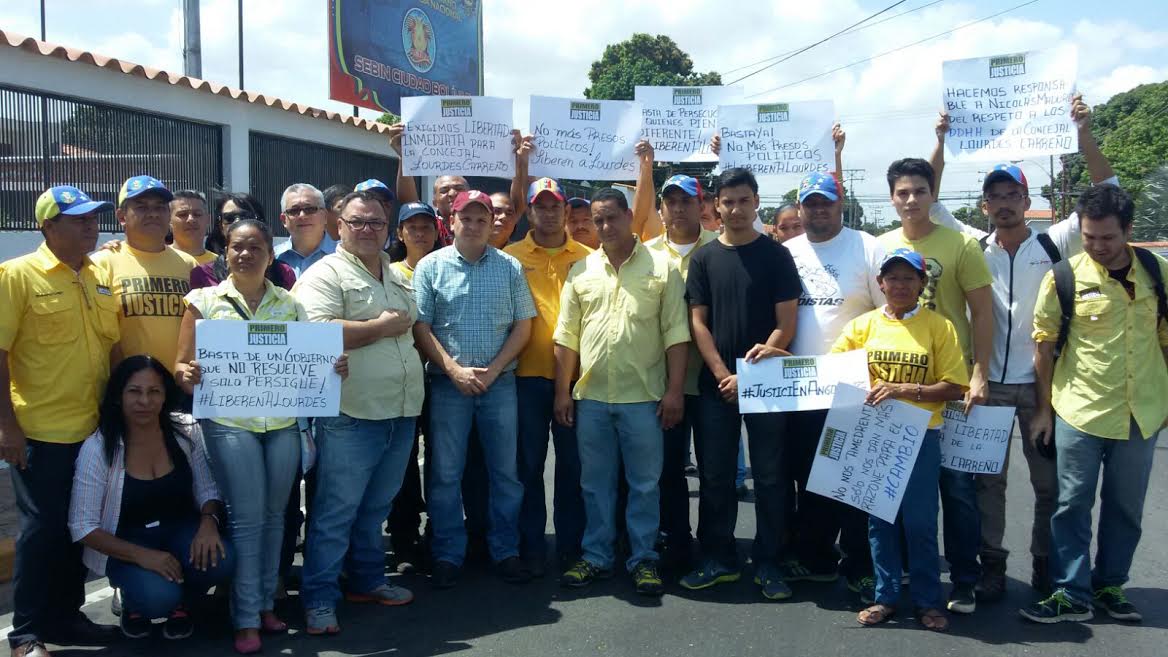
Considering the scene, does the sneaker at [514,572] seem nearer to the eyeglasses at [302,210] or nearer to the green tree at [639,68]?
the eyeglasses at [302,210]

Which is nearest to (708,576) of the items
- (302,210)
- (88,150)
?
(302,210)

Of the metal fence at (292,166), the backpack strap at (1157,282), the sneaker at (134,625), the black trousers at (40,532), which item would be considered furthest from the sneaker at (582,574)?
the metal fence at (292,166)

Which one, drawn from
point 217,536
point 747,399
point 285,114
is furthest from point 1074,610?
point 285,114

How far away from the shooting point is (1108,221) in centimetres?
457

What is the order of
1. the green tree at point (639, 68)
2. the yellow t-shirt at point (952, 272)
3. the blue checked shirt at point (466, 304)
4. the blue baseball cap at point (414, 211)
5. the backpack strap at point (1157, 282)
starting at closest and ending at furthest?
the backpack strap at point (1157, 282)
the yellow t-shirt at point (952, 272)
the blue checked shirt at point (466, 304)
the blue baseball cap at point (414, 211)
the green tree at point (639, 68)

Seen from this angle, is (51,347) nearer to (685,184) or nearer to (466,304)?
(466,304)

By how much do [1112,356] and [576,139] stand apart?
11.4 ft

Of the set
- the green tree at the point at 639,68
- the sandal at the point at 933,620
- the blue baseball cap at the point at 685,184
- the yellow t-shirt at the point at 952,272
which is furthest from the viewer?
the green tree at the point at 639,68

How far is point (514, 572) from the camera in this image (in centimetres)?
528

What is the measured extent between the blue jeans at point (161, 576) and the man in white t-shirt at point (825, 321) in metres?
2.99

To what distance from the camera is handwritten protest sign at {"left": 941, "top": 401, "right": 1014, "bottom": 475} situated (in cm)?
477

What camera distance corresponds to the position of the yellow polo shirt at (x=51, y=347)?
163 inches

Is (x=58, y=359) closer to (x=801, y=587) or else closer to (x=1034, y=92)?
(x=801, y=587)

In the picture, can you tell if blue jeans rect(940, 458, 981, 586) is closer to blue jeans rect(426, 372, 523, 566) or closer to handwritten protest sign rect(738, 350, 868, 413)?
handwritten protest sign rect(738, 350, 868, 413)
